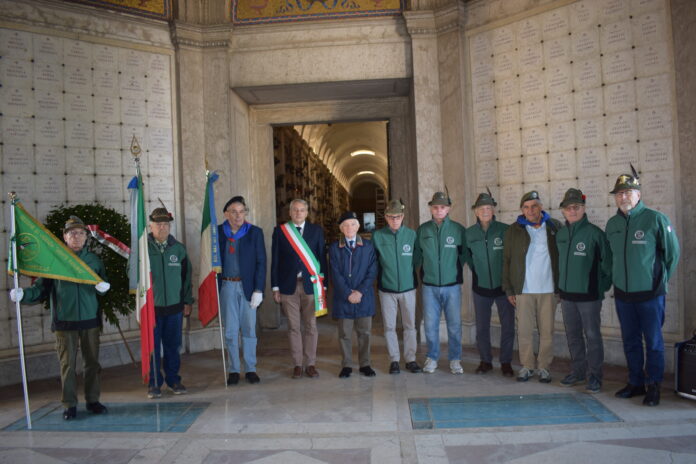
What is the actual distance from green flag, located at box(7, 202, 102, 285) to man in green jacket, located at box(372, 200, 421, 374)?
290 cm

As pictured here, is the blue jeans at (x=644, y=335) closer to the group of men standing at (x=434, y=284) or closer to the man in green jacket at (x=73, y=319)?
the group of men standing at (x=434, y=284)

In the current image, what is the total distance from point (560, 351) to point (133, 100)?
6570mm

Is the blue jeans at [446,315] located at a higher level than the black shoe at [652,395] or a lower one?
higher

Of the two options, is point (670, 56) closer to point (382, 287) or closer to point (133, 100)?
point (382, 287)

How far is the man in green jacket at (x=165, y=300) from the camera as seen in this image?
5.53 m

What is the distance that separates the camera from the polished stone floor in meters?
3.75

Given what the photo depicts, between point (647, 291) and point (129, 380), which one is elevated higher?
point (647, 291)

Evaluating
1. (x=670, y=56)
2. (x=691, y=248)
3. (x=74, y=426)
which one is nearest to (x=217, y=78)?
(x=74, y=426)

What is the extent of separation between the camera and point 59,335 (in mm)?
4852

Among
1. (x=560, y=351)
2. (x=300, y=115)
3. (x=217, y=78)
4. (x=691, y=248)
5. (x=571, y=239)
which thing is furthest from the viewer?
(x=300, y=115)

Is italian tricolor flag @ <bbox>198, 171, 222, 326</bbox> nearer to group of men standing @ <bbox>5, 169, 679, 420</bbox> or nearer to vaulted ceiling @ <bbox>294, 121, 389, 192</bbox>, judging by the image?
group of men standing @ <bbox>5, 169, 679, 420</bbox>

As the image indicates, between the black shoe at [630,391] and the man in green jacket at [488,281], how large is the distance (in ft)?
3.73

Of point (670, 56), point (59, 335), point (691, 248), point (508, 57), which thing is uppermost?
point (508, 57)

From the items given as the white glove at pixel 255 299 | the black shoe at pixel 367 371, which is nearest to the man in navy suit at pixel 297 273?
the white glove at pixel 255 299
